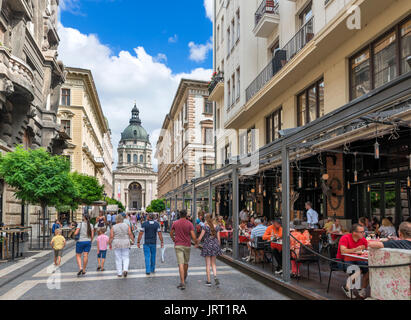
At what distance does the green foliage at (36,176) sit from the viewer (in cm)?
1598

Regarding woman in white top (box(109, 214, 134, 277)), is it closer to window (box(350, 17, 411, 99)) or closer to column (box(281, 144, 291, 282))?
column (box(281, 144, 291, 282))

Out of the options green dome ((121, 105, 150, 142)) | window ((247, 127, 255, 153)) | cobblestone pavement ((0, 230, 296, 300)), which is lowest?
cobblestone pavement ((0, 230, 296, 300))

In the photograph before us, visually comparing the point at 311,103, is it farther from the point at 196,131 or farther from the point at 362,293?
the point at 196,131

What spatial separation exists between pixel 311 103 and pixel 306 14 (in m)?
3.62

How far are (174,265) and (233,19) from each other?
54.0ft

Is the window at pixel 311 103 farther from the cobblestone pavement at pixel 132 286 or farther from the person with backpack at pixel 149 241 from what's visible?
the person with backpack at pixel 149 241

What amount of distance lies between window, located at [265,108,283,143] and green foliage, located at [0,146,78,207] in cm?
1006

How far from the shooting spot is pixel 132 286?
887 centimetres

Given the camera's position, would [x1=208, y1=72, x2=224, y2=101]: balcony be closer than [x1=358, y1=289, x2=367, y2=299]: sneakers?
No

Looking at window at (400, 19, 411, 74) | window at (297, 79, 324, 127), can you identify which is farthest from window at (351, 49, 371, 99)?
window at (297, 79, 324, 127)

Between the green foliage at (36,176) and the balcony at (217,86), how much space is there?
40.3 ft

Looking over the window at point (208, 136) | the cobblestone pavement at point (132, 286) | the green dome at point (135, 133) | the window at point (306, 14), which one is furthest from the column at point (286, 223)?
the green dome at point (135, 133)

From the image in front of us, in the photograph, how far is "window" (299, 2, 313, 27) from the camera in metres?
14.9

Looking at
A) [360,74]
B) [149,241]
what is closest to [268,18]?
[360,74]
